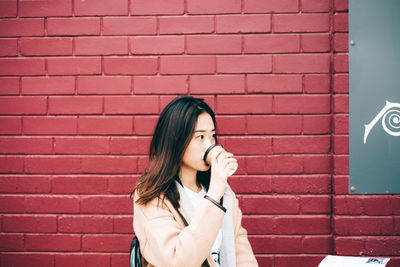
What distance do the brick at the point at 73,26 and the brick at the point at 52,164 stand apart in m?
0.97

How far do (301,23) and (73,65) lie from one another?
1.77 m

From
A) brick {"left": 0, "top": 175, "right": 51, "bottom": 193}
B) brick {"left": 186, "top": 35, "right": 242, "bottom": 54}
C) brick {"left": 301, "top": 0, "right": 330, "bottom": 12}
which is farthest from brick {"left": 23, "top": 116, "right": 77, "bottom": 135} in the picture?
brick {"left": 301, "top": 0, "right": 330, "bottom": 12}

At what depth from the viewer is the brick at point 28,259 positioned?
2650 millimetres

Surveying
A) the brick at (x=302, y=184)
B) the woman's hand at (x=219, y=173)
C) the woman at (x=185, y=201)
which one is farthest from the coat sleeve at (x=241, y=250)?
the brick at (x=302, y=184)

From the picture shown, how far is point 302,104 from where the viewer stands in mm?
2582

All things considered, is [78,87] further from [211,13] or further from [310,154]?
[310,154]

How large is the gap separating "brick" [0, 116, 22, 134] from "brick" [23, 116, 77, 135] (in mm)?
69

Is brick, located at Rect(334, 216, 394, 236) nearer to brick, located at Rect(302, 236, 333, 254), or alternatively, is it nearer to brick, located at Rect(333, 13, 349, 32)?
brick, located at Rect(302, 236, 333, 254)

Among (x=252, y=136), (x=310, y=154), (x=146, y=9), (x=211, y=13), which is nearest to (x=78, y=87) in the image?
(x=146, y=9)

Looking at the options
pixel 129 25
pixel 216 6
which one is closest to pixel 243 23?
pixel 216 6

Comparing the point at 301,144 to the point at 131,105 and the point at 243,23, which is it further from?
the point at 131,105

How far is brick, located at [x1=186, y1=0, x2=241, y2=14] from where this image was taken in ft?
8.49

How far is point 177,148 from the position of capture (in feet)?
5.86

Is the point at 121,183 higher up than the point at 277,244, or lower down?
higher up
